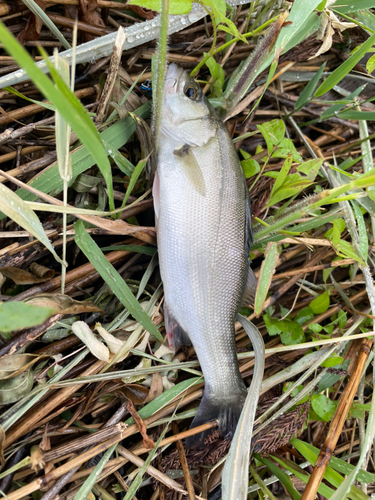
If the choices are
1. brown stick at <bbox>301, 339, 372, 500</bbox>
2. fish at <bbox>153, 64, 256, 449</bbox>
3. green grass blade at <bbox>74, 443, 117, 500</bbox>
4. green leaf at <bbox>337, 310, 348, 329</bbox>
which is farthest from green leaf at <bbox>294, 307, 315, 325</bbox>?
green grass blade at <bbox>74, 443, 117, 500</bbox>

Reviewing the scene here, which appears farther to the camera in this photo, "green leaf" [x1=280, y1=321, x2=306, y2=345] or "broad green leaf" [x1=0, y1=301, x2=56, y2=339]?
"green leaf" [x1=280, y1=321, x2=306, y2=345]

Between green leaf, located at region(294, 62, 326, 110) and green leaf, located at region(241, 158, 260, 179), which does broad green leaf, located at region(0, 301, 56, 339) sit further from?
green leaf, located at region(294, 62, 326, 110)

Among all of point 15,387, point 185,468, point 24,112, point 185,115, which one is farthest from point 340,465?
point 24,112

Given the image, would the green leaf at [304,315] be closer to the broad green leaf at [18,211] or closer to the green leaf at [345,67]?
the green leaf at [345,67]

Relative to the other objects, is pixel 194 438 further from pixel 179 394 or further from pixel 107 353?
pixel 107 353

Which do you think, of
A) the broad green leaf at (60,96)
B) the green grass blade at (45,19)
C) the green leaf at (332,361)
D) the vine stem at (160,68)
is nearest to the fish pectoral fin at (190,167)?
the vine stem at (160,68)

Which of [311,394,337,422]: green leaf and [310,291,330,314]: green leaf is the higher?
[310,291,330,314]: green leaf
